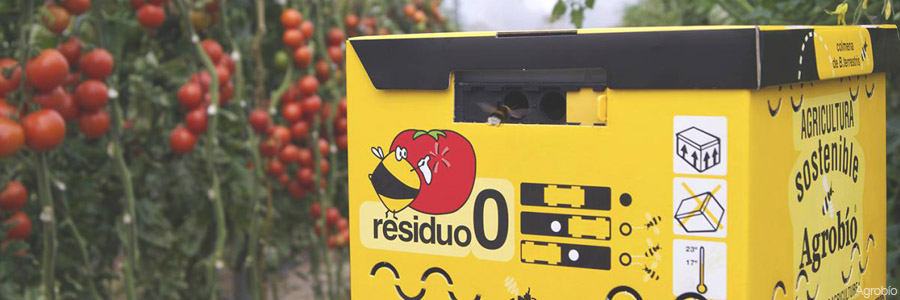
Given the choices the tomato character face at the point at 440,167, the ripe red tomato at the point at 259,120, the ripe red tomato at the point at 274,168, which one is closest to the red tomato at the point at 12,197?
the ripe red tomato at the point at 259,120

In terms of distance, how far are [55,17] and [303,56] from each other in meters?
1.15

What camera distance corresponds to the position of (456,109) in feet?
3.45

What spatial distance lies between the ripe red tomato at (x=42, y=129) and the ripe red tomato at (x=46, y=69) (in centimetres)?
5

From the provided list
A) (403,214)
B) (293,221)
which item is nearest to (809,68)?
(403,214)

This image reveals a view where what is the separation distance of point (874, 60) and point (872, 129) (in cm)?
9

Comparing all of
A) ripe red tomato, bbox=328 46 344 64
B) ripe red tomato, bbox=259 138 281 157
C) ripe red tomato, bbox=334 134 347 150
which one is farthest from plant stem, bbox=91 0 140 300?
ripe red tomato, bbox=334 134 347 150

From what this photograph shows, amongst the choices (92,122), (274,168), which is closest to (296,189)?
(274,168)

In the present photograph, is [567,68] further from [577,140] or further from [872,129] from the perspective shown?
[872,129]

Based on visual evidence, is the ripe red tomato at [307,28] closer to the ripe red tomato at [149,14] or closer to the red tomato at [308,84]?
the red tomato at [308,84]

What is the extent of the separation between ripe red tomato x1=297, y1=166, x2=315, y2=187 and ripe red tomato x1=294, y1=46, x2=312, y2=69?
33 cm

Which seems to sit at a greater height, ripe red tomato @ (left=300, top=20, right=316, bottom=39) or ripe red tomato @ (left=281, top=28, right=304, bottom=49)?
ripe red tomato @ (left=300, top=20, right=316, bottom=39)

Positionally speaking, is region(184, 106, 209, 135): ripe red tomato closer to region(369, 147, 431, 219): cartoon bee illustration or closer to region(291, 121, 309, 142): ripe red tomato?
region(291, 121, 309, 142): ripe red tomato

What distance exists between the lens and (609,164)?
960 millimetres

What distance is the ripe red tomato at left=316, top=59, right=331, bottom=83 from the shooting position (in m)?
3.24
